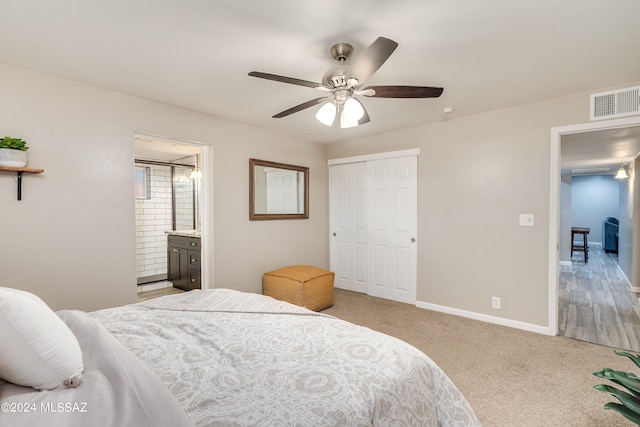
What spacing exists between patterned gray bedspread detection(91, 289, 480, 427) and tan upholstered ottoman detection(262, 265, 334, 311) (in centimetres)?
175

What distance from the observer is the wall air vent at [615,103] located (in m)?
2.57

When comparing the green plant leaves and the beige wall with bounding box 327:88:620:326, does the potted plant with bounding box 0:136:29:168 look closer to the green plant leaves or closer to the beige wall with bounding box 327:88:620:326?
the green plant leaves

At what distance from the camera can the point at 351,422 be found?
3.07 ft

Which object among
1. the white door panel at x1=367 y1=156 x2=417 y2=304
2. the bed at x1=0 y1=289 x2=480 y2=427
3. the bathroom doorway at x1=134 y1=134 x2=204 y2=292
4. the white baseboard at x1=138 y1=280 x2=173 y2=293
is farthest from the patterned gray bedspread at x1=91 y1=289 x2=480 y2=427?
A: the bathroom doorway at x1=134 y1=134 x2=204 y2=292

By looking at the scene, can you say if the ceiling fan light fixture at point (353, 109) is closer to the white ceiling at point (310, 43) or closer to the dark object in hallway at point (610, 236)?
the white ceiling at point (310, 43)

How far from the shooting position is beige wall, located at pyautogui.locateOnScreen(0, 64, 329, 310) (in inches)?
89.7

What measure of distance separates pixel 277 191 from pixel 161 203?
7.66 ft

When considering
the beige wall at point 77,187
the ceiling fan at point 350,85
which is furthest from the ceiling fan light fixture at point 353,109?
the beige wall at point 77,187

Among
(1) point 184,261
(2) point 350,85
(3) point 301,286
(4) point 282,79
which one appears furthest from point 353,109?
(1) point 184,261

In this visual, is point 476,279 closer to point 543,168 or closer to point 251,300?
point 543,168

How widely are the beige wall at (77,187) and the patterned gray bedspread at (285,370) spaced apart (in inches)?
43.7

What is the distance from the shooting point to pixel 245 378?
110cm

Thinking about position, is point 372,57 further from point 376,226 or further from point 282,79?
point 376,226

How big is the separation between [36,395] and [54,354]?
11 centimetres
